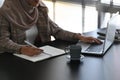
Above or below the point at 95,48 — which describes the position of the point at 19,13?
above

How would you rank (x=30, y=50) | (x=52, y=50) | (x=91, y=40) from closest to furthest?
(x=30, y=50) < (x=52, y=50) < (x=91, y=40)

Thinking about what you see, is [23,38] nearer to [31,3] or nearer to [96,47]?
[31,3]

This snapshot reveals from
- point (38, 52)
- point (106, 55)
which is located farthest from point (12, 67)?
point (106, 55)

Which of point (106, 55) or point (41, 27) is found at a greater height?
point (41, 27)

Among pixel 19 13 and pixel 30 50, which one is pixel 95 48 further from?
pixel 19 13

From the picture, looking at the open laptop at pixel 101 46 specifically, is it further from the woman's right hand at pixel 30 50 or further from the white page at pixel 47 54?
the woman's right hand at pixel 30 50

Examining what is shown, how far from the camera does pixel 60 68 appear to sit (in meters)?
1.69

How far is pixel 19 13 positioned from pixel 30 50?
0.50 meters

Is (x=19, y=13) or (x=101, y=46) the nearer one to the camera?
(x=101, y=46)

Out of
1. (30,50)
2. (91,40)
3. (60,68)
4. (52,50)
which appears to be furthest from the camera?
(91,40)

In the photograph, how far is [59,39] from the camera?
7.66 ft

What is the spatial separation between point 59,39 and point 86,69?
2.34ft

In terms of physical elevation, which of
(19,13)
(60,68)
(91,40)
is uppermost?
(19,13)

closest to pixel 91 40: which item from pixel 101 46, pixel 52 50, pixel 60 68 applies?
pixel 101 46
